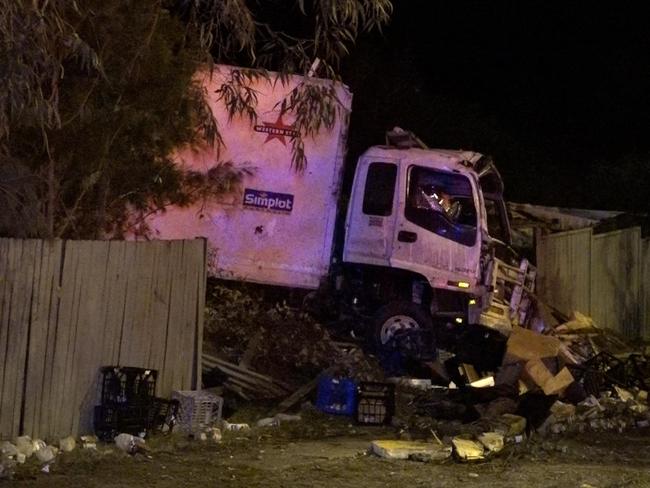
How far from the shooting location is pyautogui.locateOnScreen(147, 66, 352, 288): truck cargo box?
1538 centimetres

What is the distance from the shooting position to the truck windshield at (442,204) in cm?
1516

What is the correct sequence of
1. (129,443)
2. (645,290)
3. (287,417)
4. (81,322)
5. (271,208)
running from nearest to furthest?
(129,443)
(81,322)
(287,417)
(271,208)
(645,290)

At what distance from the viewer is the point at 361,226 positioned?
1550 centimetres

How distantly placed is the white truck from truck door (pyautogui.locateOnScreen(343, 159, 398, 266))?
0.04ft

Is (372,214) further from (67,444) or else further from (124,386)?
(67,444)

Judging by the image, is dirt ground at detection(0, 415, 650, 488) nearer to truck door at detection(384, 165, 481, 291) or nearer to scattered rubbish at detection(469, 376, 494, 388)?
scattered rubbish at detection(469, 376, 494, 388)

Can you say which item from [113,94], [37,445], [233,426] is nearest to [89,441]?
[37,445]

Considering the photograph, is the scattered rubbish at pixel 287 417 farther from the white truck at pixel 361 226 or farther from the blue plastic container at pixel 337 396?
the white truck at pixel 361 226

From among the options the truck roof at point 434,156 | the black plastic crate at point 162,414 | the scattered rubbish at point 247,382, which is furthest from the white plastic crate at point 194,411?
the truck roof at point 434,156

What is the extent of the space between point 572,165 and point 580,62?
12.1 feet

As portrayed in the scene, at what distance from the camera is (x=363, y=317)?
51.5ft

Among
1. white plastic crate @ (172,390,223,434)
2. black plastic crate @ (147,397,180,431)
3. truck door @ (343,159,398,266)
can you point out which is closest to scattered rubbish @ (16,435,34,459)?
black plastic crate @ (147,397,180,431)

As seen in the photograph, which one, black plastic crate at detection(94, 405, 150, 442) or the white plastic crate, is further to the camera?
the white plastic crate

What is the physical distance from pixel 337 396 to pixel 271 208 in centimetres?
382
